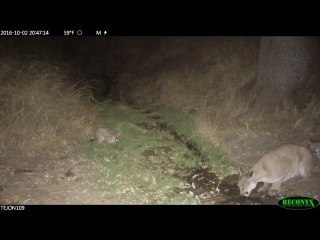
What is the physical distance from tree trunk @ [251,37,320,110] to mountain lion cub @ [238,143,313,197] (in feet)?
10.9

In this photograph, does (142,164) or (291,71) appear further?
(291,71)

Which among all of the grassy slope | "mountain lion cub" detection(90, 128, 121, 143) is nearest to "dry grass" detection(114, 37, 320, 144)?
the grassy slope

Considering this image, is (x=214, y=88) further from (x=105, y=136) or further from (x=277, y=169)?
(x=277, y=169)

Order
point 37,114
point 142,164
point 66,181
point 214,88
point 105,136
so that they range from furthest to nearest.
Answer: point 214,88, point 105,136, point 37,114, point 142,164, point 66,181

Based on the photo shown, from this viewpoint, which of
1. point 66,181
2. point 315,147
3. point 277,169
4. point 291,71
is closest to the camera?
point 277,169

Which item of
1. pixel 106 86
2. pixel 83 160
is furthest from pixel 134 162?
pixel 106 86

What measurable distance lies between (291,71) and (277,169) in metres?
4.53

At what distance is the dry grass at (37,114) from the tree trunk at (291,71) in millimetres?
6084

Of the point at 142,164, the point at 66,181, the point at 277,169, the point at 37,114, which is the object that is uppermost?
the point at 37,114

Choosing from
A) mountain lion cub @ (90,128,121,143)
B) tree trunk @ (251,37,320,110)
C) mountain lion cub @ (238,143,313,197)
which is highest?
tree trunk @ (251,37,320,110)

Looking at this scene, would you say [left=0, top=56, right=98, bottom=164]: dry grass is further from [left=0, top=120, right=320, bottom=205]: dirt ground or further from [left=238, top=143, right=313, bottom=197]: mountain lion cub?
[left=238, top=143, right=313, bottom=197]: mountain lion cub

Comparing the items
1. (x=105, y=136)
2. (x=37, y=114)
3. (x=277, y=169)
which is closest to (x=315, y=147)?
(x=277, y=169)

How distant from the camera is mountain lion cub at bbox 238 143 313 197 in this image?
20.1ft

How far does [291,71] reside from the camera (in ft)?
31.4
